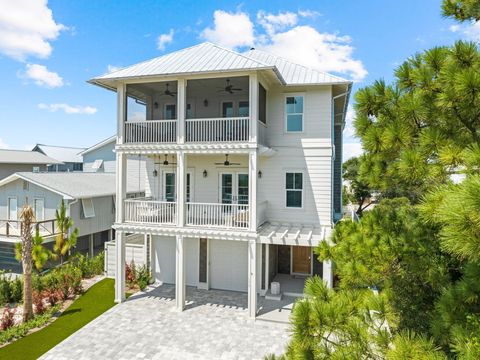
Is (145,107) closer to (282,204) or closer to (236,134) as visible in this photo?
(236,134)

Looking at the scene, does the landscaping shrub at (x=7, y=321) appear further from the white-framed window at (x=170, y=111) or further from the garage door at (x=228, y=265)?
the white-framed window at (x=170, y=111)

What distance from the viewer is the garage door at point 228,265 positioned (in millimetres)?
13473

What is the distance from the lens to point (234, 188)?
13.7 m

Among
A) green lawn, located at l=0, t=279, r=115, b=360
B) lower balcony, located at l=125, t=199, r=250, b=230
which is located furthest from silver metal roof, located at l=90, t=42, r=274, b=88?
green lawn, located at l=0, t=279, r=115, b=360

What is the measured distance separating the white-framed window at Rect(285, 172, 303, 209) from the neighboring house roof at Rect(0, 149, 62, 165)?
27015 mm

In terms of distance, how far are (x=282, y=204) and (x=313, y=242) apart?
2.86 metres

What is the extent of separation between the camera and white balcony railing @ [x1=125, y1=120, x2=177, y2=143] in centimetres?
1227

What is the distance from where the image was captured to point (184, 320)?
10766 mm

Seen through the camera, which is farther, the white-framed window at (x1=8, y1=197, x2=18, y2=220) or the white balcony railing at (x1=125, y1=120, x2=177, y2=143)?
the white-framed window at (x1=8, y1=197, x2=18, y2=220)

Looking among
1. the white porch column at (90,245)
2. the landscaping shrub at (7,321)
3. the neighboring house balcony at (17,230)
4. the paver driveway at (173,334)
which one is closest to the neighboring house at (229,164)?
the paver driveway at (173,334)

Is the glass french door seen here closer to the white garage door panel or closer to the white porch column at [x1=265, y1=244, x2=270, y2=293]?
the white porch column at [x1=265, y1=244, x2=270, y2=293]

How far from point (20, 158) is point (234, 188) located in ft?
85.9

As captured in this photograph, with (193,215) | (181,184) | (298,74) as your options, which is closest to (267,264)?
(193,215)

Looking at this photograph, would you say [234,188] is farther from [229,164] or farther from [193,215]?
[193,215]
